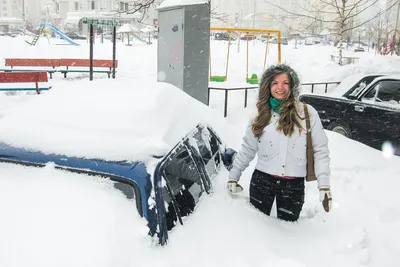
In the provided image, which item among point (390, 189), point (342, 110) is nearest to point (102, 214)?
point (390, 189)

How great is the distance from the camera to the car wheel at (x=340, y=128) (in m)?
6.93

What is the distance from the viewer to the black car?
6309 millimetres

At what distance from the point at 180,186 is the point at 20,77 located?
10.3 m

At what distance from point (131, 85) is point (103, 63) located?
14575 millimetres

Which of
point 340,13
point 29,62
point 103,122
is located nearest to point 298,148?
point 103,122

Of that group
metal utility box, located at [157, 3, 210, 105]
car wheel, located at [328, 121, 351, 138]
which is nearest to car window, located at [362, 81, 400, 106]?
car wheel, located at [328, 121, 351, 138]

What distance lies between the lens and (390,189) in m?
4.82

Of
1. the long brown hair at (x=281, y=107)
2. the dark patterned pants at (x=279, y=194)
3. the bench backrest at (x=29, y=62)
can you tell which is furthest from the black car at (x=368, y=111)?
the bench backrest at (x=29, y=62)

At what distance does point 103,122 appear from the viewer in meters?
2.62

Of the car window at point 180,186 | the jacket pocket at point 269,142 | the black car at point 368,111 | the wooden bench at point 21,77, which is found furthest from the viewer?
the wooden bench at point 21,77

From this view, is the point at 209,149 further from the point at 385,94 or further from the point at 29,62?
the point at 29,62

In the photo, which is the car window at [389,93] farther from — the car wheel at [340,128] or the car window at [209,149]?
the car window at [209,149]

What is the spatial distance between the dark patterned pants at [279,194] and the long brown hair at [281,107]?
396 millimetres

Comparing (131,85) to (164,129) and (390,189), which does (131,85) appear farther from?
(390,189)
